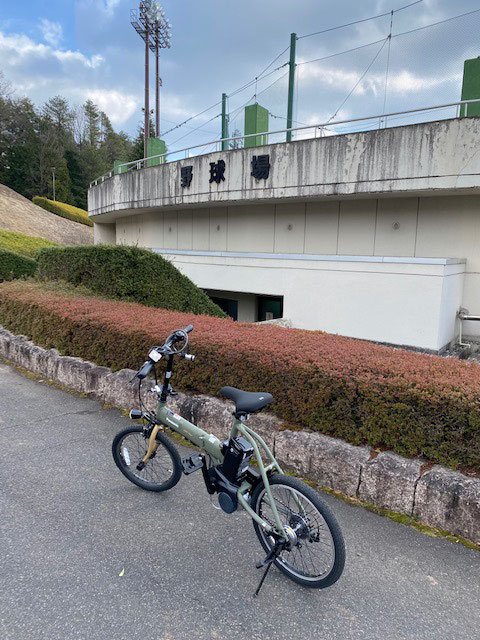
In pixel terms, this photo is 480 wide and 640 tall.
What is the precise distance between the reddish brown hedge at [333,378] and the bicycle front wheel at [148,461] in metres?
1.00

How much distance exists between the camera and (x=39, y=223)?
106ft

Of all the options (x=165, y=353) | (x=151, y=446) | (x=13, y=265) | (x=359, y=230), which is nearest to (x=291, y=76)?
(x=359, y=230)

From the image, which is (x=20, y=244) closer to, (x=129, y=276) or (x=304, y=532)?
(x=129, y=276)

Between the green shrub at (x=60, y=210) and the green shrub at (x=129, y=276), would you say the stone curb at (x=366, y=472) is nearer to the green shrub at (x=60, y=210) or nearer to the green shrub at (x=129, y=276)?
the green shrub at (x=129, y=276)

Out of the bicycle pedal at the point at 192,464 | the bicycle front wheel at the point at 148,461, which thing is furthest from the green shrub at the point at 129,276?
the bicycle pedal at the point at 192,464

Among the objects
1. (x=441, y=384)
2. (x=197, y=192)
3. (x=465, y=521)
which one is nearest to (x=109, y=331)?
(x=441, y=384)

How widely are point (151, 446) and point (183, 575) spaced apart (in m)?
0.95

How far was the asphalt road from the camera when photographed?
1935 millimetres

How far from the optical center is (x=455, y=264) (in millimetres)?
9266

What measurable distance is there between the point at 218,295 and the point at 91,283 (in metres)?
7.48

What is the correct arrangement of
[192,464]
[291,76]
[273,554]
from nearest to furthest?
[273,554] < [192,464] < [291,76]

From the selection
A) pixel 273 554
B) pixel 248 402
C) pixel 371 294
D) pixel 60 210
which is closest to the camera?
pixel 273 554

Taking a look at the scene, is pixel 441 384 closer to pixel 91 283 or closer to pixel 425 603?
pixel 425 603

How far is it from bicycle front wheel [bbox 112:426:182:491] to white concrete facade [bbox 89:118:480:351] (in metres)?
7.55
